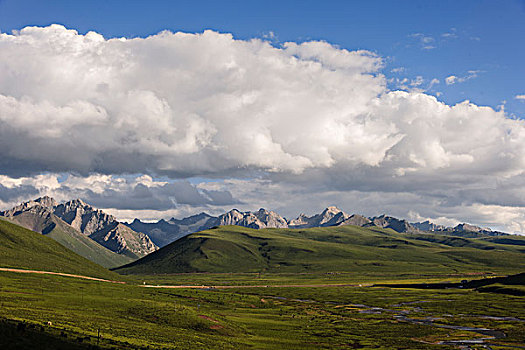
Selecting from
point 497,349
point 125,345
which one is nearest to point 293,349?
point 125,345

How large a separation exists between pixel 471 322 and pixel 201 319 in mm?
113024

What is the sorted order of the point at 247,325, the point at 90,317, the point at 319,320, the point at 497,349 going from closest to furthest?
the point at 90,317 < the point at 497,349 < the point at 247,325 < the point at 319,320

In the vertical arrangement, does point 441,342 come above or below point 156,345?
below

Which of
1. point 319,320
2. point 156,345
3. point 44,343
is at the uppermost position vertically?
point 44,343

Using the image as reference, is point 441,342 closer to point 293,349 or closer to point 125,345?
point 293,349

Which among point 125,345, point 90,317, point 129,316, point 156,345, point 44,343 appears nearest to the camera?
point 44,343

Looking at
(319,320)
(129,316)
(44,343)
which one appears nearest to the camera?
(44,343)

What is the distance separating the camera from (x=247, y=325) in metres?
150

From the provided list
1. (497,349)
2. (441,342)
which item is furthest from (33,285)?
(497,349)

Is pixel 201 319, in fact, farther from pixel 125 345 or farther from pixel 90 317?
pixel 125 345

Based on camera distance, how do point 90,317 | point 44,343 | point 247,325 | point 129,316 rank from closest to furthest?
point 44,343 → point 90,317 → point 129,316 → point 247,325

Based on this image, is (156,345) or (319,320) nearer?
(156,345)

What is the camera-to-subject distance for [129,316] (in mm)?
132500

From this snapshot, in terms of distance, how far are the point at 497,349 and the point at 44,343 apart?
11769cm
